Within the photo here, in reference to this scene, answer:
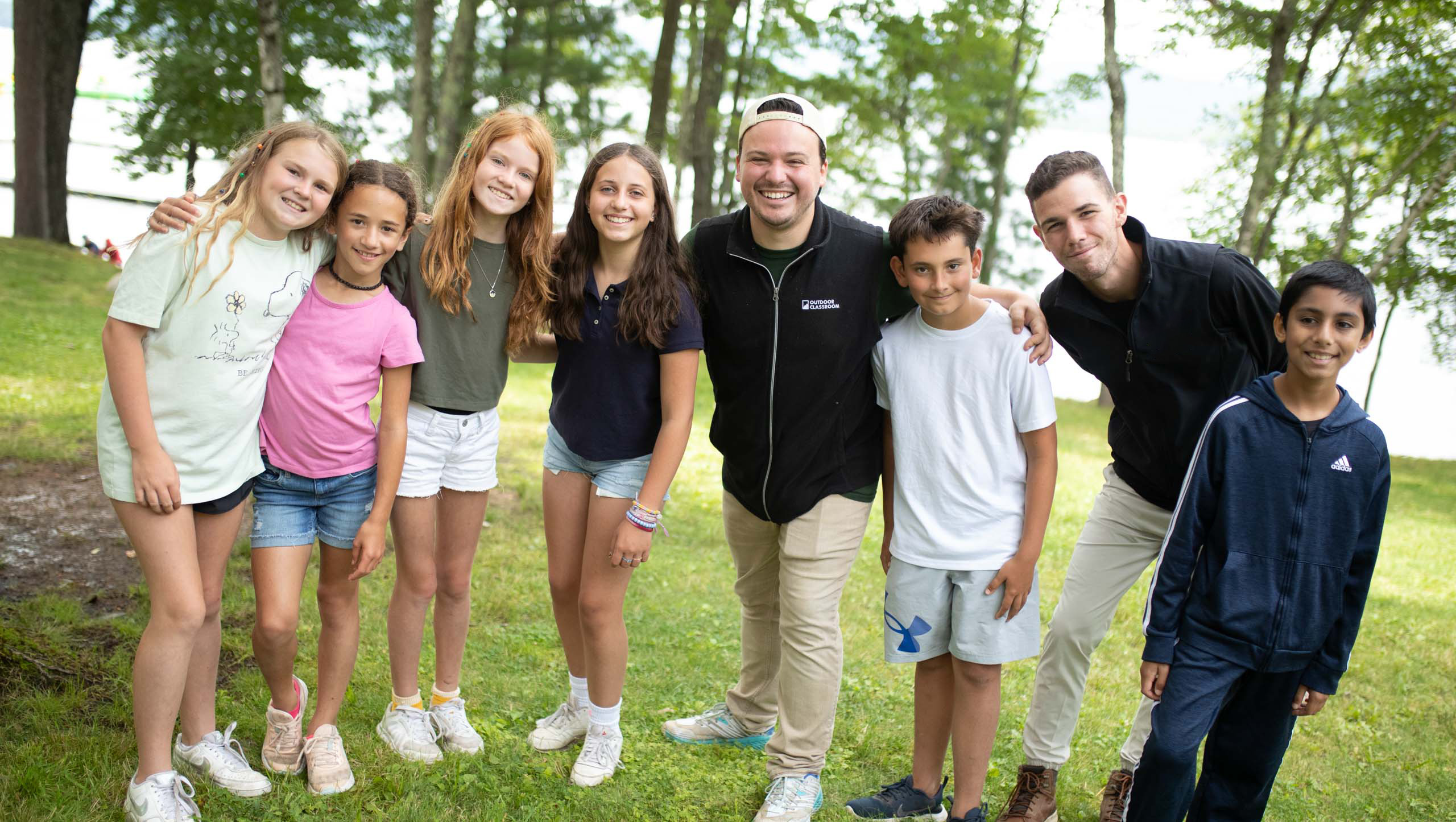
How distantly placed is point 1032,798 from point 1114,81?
10.2 m

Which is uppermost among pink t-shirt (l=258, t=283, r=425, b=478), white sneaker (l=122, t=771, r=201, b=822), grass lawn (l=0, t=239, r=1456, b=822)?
pink t-shirt (l=258, t=283, r=425, b=478)

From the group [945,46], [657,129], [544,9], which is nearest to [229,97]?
[544,9]

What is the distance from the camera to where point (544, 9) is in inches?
907

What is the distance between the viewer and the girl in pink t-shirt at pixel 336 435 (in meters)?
2.98

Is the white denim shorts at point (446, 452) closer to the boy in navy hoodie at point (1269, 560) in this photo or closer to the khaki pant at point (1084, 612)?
the khaki pant at point (1084, 612)

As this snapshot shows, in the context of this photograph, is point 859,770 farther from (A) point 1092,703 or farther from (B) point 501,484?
(B) point 501,484

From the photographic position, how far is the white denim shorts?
3.22m

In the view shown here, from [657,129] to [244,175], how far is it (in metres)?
10.8

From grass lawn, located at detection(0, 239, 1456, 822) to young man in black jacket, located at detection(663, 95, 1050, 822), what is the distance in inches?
19.4

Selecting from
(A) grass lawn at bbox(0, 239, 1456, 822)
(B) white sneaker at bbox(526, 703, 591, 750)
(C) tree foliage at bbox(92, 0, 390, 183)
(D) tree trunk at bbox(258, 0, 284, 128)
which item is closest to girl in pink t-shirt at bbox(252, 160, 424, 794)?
(A) grass lawn at bbox(0, 239, 1456, 822)

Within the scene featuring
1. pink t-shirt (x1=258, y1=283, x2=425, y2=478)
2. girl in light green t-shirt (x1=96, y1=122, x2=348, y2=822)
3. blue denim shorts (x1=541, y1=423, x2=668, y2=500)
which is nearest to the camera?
girl in light green t-shirt (x1=96, y1=122, x2=348, y2=822)

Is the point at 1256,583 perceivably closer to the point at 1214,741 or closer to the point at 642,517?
the point at 1214,741

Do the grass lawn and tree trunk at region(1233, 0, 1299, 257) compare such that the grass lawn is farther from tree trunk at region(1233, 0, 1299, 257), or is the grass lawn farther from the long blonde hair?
tree trunk at region(1233, 0, 1299, 257)

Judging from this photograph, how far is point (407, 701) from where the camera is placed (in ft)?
11.4
